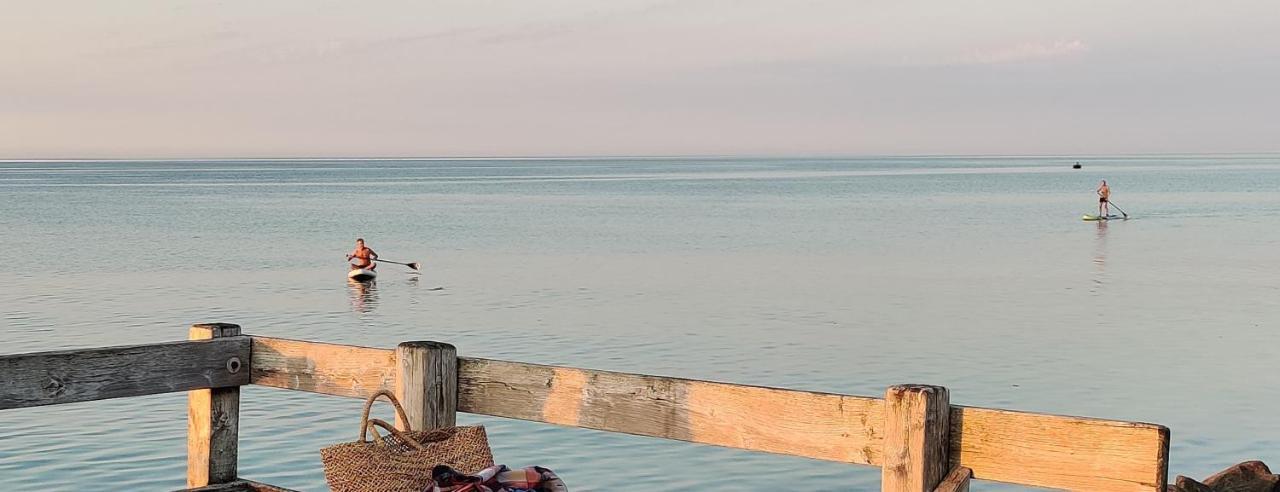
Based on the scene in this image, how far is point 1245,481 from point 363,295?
2302 centimetres

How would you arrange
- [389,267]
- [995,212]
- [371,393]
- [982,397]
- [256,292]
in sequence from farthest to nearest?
[995,212] < [389,267] < [256,292] < [982,397] < [371,393]

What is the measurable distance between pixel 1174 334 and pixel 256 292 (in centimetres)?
1881

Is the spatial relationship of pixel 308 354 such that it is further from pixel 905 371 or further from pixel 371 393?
pixel 905 371

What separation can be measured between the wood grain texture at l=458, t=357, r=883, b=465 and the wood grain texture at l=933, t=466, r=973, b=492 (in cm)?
22

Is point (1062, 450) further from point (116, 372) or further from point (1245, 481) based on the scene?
point (1245, 481)

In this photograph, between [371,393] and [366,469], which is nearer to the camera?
[366,469]

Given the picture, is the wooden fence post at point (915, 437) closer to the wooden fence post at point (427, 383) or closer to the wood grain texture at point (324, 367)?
the wooden fence post at point (427, 383)

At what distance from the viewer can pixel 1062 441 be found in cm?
420

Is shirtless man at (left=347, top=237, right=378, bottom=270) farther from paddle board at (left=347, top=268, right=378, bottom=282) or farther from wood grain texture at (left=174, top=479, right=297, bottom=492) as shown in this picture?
wood grain texture at (left=174, top=479, right=297, bottom=492)

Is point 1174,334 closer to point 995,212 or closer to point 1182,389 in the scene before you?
point 1182,389

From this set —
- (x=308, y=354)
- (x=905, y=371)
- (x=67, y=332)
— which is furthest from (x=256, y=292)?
(x=308, y=354)

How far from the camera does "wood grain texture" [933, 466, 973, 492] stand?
4.44 metres

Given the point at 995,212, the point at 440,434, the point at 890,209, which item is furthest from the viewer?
the point at 890,209

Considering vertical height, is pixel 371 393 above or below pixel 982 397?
above
